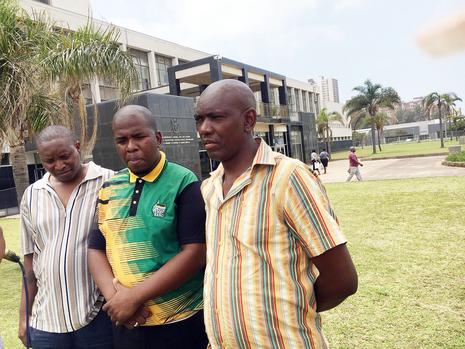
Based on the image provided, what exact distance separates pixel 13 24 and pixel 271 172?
23.0ft

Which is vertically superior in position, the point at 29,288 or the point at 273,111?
the point at 273,111

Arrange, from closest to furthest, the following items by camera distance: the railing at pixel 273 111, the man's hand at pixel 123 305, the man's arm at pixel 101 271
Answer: the man's hand at pixel 123 305, the man's arm at pixel 101 271, the railing at pixel 273 111

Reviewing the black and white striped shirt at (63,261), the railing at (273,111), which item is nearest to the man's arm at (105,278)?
the black and white striped shirt at (63,261)

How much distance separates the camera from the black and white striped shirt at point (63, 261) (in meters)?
2.10

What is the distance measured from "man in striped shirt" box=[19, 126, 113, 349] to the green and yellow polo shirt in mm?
307

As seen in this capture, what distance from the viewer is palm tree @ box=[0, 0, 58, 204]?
672 cm

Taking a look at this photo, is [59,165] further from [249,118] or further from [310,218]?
[310,218]

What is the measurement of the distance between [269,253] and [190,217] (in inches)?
19.8

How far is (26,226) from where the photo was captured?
2311mm

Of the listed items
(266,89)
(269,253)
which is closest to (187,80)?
(266,89)

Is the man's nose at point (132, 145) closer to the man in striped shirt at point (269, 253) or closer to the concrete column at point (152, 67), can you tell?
the man in striped shirt at point (269, 253)

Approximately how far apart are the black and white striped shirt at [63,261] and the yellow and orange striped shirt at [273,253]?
3.02 ft

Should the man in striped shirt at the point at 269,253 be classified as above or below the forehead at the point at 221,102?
below

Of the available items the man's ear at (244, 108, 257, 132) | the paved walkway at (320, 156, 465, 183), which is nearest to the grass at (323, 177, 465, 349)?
Result: the man's ear at (244, 108, 257, 132)
